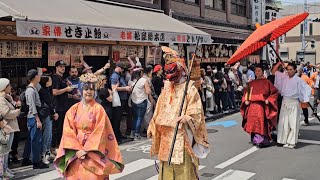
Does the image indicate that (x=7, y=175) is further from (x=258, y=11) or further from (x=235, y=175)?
(x=258, y=11)

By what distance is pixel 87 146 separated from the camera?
14.5ft

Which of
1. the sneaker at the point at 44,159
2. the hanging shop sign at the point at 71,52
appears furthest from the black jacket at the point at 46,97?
the hanging shop sign at the point at 71,52

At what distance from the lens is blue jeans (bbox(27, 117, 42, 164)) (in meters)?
6.90

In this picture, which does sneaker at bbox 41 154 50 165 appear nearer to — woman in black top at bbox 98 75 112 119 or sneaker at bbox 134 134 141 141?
woman in black top at bbox 98 75 112 119

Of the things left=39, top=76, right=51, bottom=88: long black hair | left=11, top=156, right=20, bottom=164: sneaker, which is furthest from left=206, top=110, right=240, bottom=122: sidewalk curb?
left=11, top=156, right=20, bottom=164: sneaker

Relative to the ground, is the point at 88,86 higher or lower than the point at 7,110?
higher

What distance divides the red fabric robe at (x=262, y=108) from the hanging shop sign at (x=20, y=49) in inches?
211

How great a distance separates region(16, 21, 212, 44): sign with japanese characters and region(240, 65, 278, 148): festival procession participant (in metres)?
1.80

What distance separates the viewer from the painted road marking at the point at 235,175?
6.27 m

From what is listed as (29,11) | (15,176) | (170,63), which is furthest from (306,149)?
(29,11)

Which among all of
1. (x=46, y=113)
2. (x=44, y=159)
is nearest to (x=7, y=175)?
(x=44, y=159)

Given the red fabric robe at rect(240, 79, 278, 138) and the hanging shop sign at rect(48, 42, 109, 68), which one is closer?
the red fabric robe at rect(240, 79, 278, 138)

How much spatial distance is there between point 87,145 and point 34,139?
9.40 feet

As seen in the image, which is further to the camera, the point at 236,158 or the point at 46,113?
the point at 236,158
